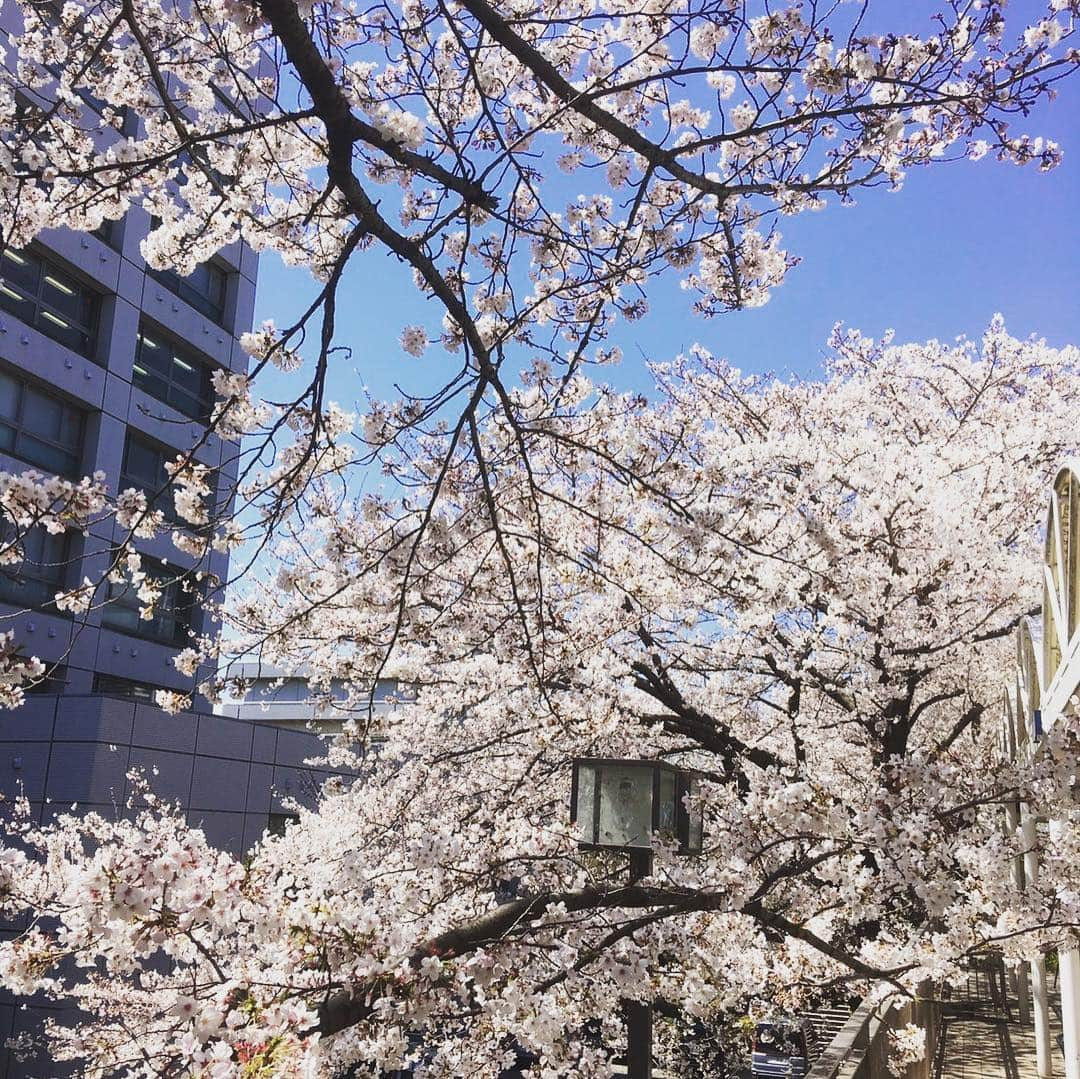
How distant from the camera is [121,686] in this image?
20.2m

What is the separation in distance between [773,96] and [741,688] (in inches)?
305

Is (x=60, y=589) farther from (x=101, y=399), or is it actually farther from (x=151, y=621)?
(x=101, y=399)

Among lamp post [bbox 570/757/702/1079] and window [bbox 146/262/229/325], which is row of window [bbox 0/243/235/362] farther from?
lamp post [bbox 570/757/702/1079]

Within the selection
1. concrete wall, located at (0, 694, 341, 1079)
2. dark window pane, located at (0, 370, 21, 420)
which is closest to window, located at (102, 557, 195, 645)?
concrete wall, located at (0, 694, 341, 1079)

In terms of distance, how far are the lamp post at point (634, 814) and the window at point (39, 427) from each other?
15.8 m

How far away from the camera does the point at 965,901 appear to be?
310 inches

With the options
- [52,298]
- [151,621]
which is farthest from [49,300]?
[151,621]

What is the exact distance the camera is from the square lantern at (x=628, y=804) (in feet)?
17.0

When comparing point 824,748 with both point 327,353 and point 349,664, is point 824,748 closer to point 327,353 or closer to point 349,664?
point 349,664

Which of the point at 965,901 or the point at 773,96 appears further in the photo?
the point at 965,901

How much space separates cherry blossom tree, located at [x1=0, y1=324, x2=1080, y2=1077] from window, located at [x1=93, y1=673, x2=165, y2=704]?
5.10 metres

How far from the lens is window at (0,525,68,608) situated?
1706cm

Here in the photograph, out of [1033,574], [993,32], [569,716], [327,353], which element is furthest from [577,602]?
[993,32]

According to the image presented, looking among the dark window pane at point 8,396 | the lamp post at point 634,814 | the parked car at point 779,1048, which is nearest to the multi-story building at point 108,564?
the dark window pane at point 8,396
